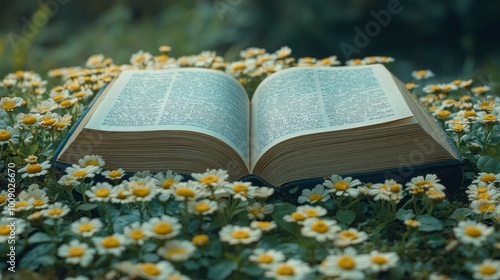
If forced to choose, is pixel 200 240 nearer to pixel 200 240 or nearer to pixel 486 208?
pixel 200 240

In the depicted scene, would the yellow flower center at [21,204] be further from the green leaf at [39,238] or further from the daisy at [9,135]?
the daisy at [9,135]

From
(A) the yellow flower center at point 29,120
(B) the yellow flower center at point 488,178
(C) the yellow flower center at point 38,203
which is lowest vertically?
(C) the yellow flower center at point 38,203

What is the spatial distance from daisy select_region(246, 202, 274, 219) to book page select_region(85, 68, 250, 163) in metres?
0.18

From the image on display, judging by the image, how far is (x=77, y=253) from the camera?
1.13 metres

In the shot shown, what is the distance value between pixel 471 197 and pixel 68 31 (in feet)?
14.4

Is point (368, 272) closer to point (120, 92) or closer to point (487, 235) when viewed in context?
point (487, 235)

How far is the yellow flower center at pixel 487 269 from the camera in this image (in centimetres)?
108

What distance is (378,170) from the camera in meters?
1.44

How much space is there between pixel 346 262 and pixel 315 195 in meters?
0.32

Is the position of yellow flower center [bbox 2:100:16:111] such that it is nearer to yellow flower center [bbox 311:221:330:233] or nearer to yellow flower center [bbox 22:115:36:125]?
yellow flower center [bbox 22:115:36:125]

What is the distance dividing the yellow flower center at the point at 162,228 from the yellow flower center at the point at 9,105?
0.67 m

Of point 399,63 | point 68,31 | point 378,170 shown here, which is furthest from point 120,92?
point 68,31

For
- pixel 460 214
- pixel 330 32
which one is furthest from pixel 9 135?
pixel 330 32

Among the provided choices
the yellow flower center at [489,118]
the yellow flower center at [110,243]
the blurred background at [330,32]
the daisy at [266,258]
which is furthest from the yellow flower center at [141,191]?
the blurred background at [330,32]
